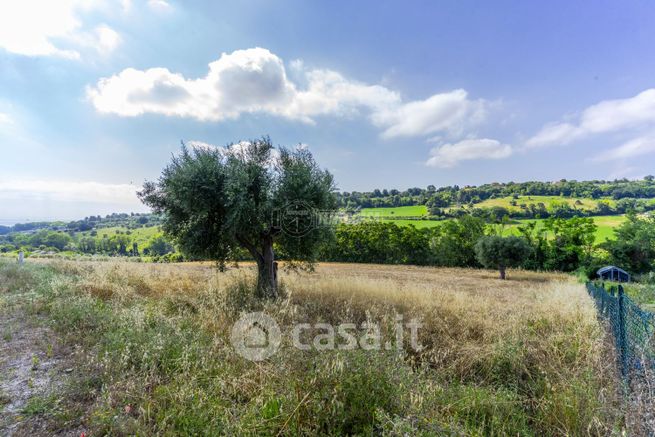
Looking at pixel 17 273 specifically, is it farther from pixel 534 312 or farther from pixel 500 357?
pixel 534 312

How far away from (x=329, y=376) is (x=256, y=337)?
2023mm

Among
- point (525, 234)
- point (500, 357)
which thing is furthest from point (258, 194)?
point (525, 234)

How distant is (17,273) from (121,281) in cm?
463

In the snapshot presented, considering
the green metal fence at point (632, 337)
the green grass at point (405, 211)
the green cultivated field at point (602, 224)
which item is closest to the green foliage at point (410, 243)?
the green cultivated field at point (602, 224)

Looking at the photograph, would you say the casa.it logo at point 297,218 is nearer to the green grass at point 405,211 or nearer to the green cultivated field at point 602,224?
the green cultivated field at point 602,224

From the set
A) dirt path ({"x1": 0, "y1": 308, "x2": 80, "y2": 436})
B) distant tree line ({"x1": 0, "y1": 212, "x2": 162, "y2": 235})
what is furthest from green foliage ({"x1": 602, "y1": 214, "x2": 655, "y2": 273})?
distant tree line ({"x1": 0, "y1": 212, "x2": 162, "y2": 235})

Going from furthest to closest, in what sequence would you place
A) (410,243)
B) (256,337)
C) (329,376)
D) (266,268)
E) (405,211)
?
(405,211) < (410,243) < (266,268) < (256,337) < (329,376)

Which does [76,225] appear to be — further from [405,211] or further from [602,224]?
[602,224]

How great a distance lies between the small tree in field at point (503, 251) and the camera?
21547mm

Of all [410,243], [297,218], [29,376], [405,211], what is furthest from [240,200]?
[405,211]

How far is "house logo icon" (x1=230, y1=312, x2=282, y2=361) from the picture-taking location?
4.12 metres

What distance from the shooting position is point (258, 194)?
8.30 m

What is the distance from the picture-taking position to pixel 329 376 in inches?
121

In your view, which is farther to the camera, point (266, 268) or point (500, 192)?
point (500, 192)
